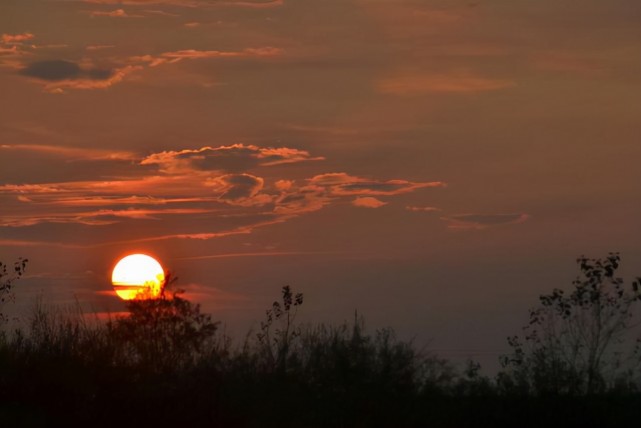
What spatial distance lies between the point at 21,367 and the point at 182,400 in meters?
3.63

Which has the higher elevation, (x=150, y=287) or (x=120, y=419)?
(x=150, y=287)

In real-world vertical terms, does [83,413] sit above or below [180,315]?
below

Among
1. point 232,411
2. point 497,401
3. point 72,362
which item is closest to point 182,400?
point 232,411

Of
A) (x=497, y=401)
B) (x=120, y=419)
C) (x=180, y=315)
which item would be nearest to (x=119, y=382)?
(x=120, y=419)

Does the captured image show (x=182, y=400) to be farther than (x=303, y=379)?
No

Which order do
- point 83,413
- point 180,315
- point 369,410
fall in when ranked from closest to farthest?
1. point 83,413
2. point 369,410
3. point 180,315

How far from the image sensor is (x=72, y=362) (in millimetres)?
25094

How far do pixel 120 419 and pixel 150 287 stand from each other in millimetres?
4980

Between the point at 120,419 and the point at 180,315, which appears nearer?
the point at 120,419

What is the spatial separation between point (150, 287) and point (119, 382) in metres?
3.79

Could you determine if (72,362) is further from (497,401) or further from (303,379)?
(497,401)

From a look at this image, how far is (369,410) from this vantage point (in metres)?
24.7

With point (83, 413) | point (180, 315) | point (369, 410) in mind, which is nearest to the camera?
point (83, 413)

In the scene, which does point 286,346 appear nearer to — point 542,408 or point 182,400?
point 182,400
